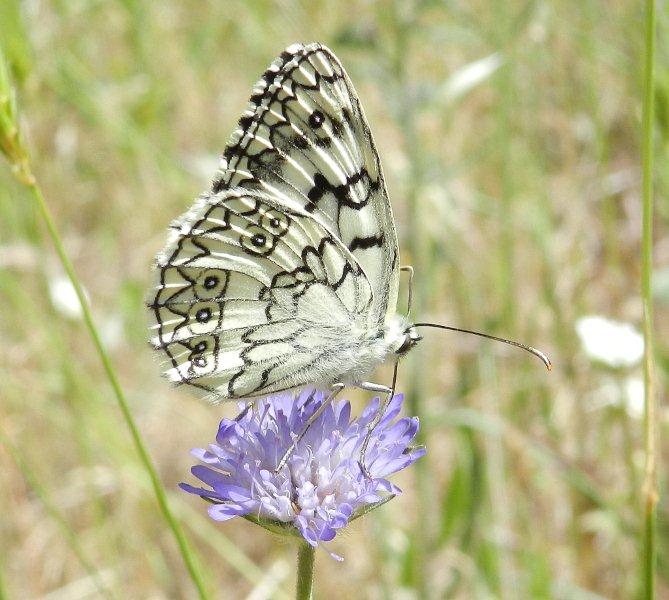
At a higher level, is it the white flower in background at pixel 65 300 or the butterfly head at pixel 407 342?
the white flower in background at pixel 65 300

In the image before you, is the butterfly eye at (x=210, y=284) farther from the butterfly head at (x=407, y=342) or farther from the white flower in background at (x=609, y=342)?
the white flower in background at (x=609, y=342)

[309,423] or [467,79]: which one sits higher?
[467,79]

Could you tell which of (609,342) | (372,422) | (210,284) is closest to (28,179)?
(210,284)

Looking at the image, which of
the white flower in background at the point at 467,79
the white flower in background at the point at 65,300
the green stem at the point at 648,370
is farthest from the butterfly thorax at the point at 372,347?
the white flower in background at the point at 65,300

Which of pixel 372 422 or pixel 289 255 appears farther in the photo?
pixel 289 255

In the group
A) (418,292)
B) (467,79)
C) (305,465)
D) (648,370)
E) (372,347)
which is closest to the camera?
(648,370)

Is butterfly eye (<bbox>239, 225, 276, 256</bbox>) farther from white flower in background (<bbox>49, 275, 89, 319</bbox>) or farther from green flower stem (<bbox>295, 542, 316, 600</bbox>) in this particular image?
white flower in background (<bbox>49, 275, 89, 319</bbox>)

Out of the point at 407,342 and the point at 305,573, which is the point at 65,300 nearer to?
the point at 407,342
